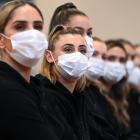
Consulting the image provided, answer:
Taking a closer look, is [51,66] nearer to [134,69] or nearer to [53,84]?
[53,84]

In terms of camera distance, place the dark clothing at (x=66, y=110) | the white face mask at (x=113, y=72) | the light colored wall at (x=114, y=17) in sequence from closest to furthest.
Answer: the dark clothing at (x=66, y=110) < the white face mask at (x=113, y=72) < the light colored wall at (x=114, y=17)

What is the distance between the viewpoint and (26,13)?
8.57 feet

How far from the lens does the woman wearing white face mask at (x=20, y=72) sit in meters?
2.21

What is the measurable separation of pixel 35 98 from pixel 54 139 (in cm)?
23

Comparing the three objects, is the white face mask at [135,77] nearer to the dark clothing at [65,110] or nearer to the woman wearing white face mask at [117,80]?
the woman wearing white face mask at [117,80]

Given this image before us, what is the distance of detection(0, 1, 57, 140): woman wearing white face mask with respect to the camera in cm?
221

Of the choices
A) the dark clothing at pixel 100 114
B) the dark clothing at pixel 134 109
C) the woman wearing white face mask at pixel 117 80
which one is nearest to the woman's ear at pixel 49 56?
the dark clothing at pixel 100 114

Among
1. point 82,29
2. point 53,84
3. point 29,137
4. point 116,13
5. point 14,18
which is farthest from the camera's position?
point 116,13

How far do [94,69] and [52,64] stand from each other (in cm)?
97

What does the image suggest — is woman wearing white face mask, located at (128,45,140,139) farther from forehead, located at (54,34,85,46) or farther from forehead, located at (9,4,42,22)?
forehead, located at (9,4,42,22)

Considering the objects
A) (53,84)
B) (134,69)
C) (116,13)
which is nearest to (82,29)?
(53,84)

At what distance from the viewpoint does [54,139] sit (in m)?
2.35

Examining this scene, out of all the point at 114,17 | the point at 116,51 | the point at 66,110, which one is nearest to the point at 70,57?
the point at 66,110

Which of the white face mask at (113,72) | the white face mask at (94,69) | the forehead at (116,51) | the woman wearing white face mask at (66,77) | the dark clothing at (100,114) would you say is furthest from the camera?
the forehead at (116,51)
